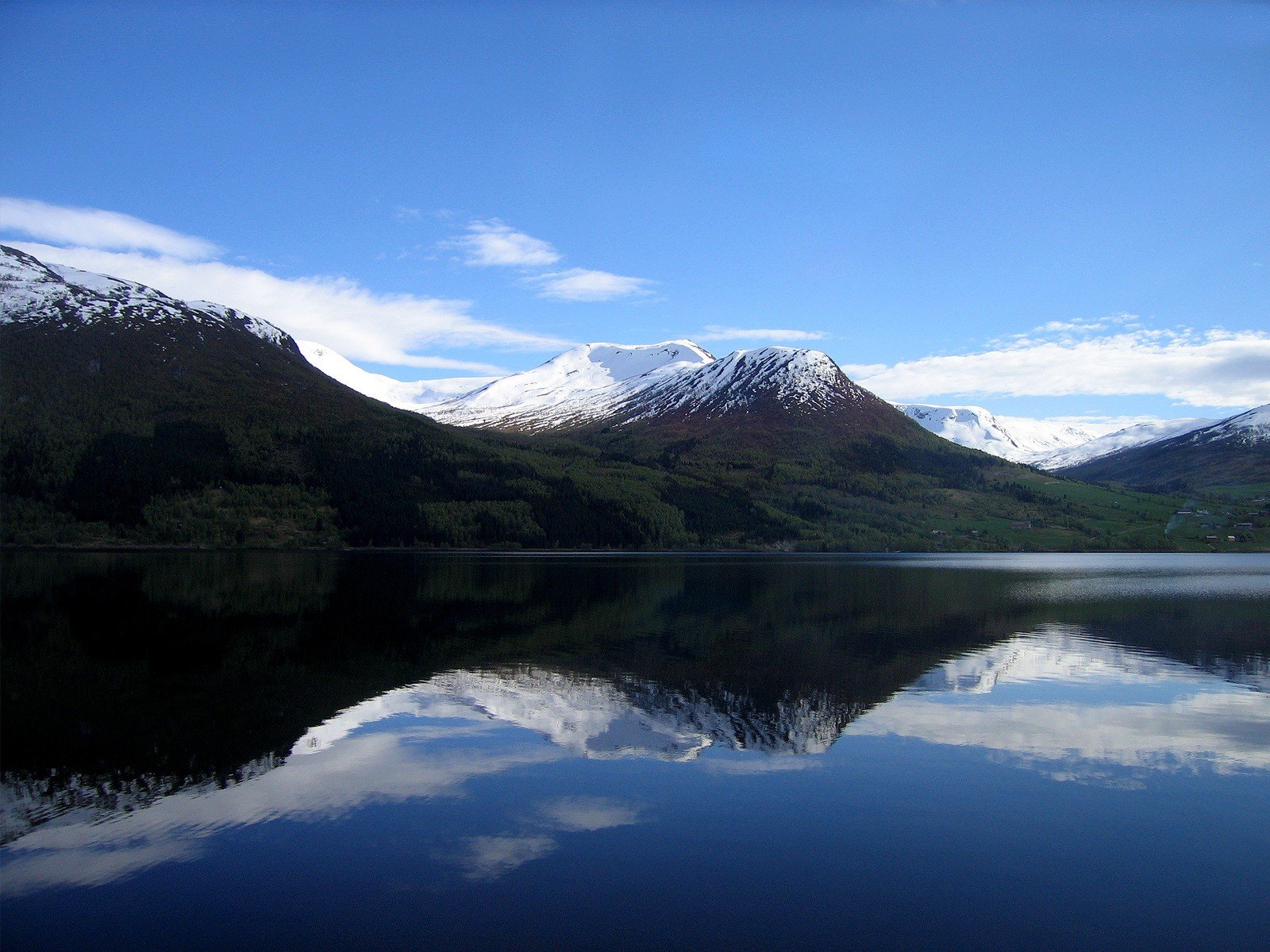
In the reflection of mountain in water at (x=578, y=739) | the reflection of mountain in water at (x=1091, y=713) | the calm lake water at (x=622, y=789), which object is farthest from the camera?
the reflection of mountain in water at (x=1091, y=713)

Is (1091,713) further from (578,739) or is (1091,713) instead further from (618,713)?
(578,739)

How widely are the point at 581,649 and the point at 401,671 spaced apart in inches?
389

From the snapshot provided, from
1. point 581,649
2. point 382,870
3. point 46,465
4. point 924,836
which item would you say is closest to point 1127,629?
point 581,649

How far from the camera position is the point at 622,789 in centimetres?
2155

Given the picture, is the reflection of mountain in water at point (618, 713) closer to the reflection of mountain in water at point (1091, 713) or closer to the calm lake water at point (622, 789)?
the calm lake water at point (622, 789)

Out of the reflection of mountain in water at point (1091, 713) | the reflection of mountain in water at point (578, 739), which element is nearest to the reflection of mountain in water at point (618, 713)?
the reflection of mountain in water at point (578, 739)

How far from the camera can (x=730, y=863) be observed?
16953 millimetres

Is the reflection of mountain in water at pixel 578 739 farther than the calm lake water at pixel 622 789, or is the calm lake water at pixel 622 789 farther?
the reflection of mountain in water at pixel 578 739

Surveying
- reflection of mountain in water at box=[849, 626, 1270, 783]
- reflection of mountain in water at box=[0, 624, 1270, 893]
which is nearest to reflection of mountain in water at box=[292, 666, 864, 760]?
reflection of mountain in water at box=[0, 624, 1270, 893]

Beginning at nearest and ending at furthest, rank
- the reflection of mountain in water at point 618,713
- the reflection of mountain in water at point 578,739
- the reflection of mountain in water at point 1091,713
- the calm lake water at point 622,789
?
the calm lake water at point 622,789, the reflection of mountain in water at point 578,739, the reflection of mountain in water at point 1091,713, the reflection of mountain in water at point 618,713

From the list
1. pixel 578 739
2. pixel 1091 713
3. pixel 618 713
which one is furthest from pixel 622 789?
pixel 1091 713

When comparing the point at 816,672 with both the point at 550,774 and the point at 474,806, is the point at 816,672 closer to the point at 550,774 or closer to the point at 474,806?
the point at 550,774

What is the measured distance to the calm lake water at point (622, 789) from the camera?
576 inches

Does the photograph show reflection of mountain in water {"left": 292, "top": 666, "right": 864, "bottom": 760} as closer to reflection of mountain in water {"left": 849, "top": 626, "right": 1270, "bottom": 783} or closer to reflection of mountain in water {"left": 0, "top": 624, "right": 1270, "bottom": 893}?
reflection of mountain in water {"left": 0, "top": 624, "right": 1270, "bottom": 893}
